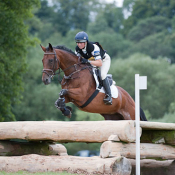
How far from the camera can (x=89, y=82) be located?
8367 millimetres

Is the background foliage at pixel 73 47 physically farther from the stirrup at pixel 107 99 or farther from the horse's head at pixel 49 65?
the stirrup at pixel 107 99

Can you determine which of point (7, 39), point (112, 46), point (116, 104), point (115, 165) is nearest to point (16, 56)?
point (7, 39)

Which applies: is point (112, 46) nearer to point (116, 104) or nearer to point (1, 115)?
point (1, 115)

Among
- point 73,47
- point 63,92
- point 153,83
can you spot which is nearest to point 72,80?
point 63,92

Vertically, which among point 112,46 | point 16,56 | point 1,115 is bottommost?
point 1,115

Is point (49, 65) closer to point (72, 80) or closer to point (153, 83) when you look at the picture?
point (72, 80)

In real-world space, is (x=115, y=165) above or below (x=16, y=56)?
below

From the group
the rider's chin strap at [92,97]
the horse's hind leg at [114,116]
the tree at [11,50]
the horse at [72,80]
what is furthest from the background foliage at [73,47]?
the rider's chin strap at [92,97]

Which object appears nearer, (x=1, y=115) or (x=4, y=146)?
(x=4, y=146)

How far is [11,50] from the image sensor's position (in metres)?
16.9

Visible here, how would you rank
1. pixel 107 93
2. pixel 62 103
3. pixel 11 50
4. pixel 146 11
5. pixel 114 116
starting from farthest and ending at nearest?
pixel 146 11 < pixel 11 50 < pixel 114 116 < pixel 107 93 < pixel 62 103

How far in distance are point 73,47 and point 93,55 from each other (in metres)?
35.0

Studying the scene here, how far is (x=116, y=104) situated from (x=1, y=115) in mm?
8728

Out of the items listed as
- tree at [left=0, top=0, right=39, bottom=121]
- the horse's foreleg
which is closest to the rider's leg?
the horse's foreleg
